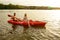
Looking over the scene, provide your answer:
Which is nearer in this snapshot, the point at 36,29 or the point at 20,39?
the point at 20,39

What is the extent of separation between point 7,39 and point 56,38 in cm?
367

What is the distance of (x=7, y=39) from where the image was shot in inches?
538

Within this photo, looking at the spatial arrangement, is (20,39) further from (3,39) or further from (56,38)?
(56,38)

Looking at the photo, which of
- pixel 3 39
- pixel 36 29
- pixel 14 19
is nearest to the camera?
pixel 3 39

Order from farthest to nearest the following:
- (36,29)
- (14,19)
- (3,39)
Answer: (14,19) → (36,29) → (3,39)

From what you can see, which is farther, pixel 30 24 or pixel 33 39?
pixel 30 24

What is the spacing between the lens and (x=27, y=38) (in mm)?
14180

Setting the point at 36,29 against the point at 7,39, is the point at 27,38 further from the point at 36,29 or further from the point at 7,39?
the point at 36,29

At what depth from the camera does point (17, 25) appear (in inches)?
755

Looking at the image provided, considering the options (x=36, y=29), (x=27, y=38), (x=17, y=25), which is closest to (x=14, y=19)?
(x=17, y=25)

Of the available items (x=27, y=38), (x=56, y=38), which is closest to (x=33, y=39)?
(x=27, y=38)

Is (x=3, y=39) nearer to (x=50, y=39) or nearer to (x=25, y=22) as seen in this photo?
Result: (x=50, y=39)

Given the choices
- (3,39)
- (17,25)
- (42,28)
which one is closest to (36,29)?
(42,28)

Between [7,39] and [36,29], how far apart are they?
5.08 metres
